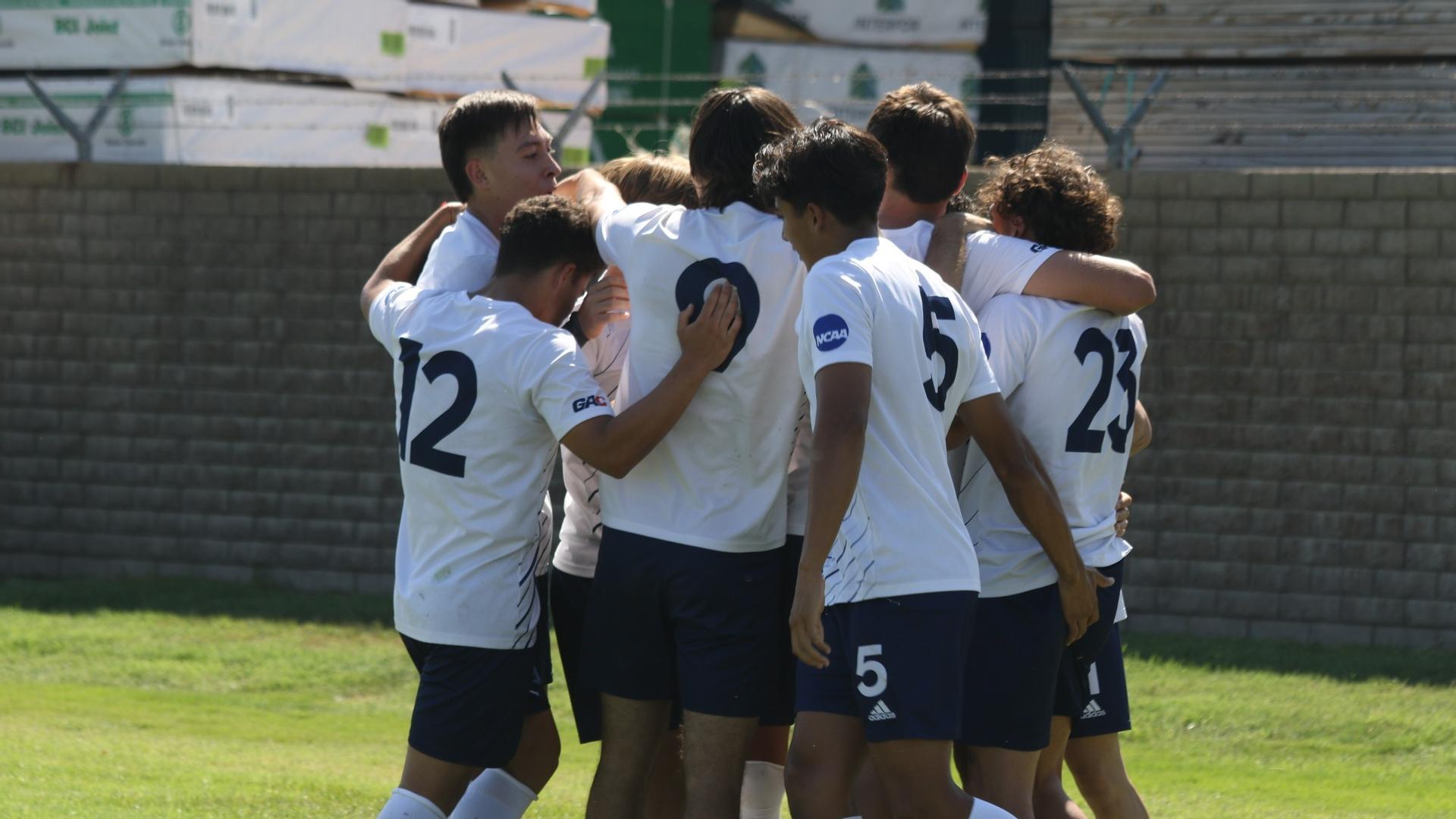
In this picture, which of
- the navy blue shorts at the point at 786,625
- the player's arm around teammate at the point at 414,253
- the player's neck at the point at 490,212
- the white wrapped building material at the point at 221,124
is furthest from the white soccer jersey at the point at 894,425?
the white wrapped building material at the point at 221,124

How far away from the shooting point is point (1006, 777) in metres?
→ 3.56

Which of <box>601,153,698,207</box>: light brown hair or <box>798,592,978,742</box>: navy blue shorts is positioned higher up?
<box>601,153,698,207</box>: light brown hair

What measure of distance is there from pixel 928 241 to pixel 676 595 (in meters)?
1.07

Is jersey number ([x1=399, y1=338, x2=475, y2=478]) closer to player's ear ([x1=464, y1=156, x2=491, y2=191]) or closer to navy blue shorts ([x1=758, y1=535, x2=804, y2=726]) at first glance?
player's ear ([x1=464, y1=156, x2=491, y2=191])

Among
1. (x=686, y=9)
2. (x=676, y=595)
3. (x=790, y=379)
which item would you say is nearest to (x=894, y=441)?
(x=790, y=379)

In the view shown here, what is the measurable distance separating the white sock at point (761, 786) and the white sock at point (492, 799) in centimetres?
62

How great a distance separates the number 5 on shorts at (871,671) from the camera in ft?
10.7

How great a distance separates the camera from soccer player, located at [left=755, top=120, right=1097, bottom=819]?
3.19 metres

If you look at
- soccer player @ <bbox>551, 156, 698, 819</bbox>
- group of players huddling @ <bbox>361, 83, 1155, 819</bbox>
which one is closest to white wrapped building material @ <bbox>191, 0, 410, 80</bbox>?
soccer player @ <bbox>551, 156, 698, 819</bbox>

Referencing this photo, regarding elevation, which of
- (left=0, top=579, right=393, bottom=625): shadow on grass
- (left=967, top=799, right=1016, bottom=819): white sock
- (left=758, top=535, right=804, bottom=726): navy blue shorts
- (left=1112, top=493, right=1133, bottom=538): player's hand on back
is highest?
(left=1112, top=493, right=1133, bottom=538): player's hand on back

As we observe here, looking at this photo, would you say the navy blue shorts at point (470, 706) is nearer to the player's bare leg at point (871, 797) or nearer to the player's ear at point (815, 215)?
the player's bare leg at point (871, 797)

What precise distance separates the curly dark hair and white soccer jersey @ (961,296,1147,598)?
0.22 metres

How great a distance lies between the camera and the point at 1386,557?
846 cm

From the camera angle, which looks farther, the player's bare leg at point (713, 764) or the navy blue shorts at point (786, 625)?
the navy blue shorts at point (786, 625)
